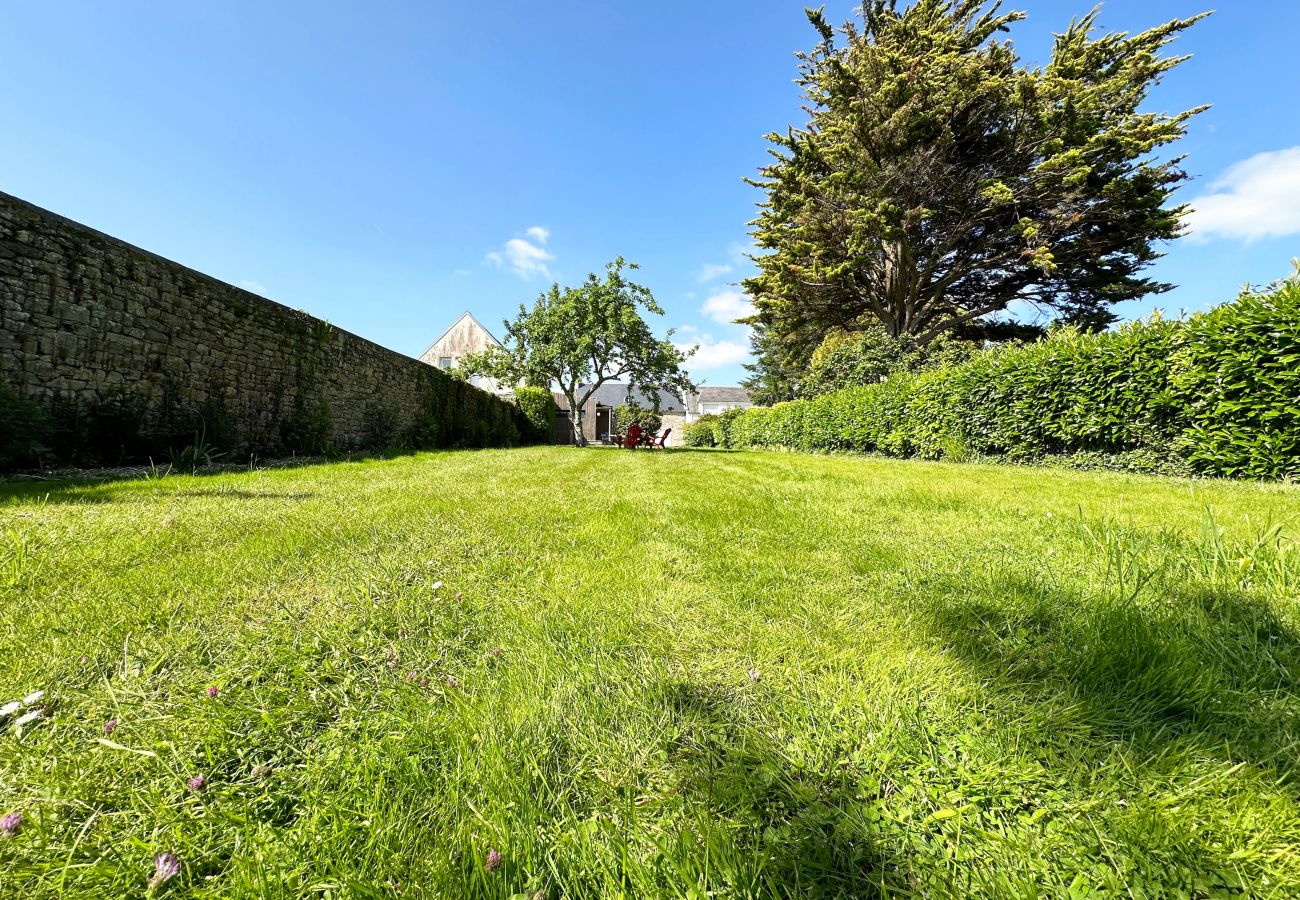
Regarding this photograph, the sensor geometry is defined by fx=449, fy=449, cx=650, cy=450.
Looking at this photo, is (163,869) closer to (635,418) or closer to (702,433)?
(702,433)

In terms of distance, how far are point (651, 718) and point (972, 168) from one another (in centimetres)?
1871

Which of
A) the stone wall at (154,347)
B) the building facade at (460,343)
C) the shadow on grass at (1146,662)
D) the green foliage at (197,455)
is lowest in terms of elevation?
the shadow on grass at (1146,662)

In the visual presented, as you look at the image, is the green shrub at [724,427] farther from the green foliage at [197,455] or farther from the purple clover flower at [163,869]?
the purple clover flower at [163,869]

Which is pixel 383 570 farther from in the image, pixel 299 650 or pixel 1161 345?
pixel 1161 345

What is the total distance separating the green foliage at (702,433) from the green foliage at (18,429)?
22.7 m

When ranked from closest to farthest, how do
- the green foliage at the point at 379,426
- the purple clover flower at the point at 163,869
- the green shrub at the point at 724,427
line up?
the purple clover flower at the point at 163,869, the green foliage at the point at 379,426, the green shrub at the point at 724,427

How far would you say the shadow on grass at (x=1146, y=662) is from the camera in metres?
0.97

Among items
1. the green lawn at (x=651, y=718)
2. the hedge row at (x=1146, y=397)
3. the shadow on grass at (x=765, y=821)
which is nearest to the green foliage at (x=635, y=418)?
the hedge row at (x=1146, y=397)

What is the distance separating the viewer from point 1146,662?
1230 mm

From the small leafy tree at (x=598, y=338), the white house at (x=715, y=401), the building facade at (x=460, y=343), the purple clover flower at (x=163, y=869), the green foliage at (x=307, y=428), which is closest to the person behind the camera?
the purple clover flower at (x=163, y=869)

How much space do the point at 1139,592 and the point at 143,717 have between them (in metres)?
3.04

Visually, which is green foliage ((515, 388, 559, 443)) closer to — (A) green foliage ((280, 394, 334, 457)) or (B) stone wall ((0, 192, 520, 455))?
(B) stone wall ((0, 192, 520, 455))

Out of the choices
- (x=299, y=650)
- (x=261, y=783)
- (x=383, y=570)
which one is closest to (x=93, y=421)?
(x=383, y=570)

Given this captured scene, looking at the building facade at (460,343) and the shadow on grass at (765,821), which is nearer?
the shadow on grass at (765,821)
